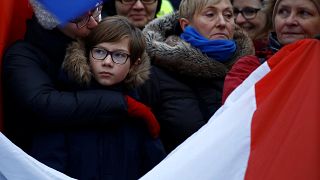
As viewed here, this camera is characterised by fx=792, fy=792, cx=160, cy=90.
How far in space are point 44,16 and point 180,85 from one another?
836mm

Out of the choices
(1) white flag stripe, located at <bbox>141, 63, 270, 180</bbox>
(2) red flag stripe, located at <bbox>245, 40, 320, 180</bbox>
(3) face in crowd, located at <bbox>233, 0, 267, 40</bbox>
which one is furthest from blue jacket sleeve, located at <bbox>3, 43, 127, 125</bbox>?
(3) face in crowd, located at <bbox>233, 0, 267, 40</bbox>

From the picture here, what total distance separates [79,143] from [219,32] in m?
1.12

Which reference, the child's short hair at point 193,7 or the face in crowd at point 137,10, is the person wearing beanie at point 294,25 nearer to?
the child's short hair at point 193,7

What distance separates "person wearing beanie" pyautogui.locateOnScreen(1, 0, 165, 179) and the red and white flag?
0.50 meters

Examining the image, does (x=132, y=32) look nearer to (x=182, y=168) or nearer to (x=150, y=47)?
(x=150, y=47)

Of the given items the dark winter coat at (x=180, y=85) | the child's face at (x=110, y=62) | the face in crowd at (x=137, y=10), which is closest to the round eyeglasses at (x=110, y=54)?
the child's face at (x=110, y=62)

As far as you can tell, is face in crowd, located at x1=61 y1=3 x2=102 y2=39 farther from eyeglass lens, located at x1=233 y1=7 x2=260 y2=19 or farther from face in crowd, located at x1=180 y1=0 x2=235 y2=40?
eyeglass lens, located at x1=233 y1=7 x2=260 y2=19

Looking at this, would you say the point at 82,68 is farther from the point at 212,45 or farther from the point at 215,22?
the point at 215,22

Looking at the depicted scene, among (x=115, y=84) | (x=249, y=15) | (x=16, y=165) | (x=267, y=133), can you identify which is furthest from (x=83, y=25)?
(x=249, y=15)

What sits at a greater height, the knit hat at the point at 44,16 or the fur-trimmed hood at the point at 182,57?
the knit hat at the point at 44,16

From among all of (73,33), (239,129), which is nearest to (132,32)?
(73,33)

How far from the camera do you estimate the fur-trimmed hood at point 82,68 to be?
3754 millimetres

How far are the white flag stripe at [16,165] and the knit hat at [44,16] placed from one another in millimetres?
661

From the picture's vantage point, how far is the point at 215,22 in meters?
4.36
